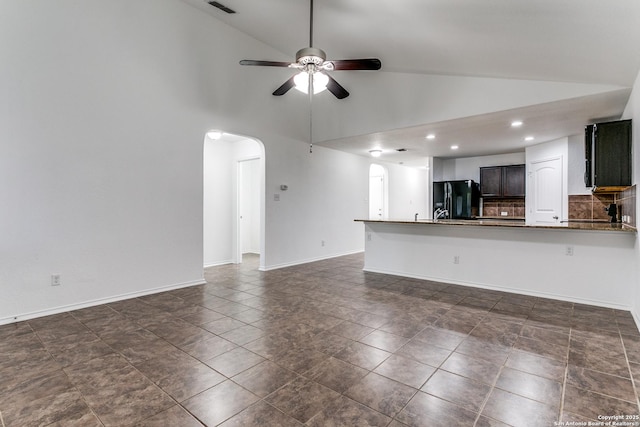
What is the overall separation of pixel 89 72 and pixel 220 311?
3.15 metres

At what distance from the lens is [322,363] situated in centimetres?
235

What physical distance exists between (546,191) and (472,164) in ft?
7.17

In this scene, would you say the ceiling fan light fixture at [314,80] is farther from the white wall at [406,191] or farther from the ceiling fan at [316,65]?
the white wall at [406,191]

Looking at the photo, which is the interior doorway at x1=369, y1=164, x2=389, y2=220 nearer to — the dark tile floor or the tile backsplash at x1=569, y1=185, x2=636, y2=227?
the tile backsplash at x1=569, y1=185, x2=636, y2=227

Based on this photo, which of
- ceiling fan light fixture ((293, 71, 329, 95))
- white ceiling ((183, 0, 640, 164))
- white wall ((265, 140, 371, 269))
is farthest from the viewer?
white wall ((265, 140, 371, 269))

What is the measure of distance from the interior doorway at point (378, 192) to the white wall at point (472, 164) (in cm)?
164

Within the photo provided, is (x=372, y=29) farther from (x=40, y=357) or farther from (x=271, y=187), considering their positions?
(x=40, y=357)

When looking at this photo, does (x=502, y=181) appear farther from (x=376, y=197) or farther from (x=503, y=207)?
(x=376, y=197)

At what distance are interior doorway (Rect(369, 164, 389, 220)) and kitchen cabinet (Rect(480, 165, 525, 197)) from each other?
2547 mm

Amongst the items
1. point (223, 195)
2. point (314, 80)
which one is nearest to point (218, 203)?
point (223, 195)

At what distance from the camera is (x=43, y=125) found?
11.1 feet

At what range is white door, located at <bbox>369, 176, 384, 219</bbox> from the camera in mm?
9336

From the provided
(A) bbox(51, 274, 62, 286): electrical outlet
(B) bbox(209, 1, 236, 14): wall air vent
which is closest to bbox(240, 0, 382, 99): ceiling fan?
(B) bbox(209, 1, 236, 14): wall air vent

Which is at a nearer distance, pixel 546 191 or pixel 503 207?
pixel 546 191
